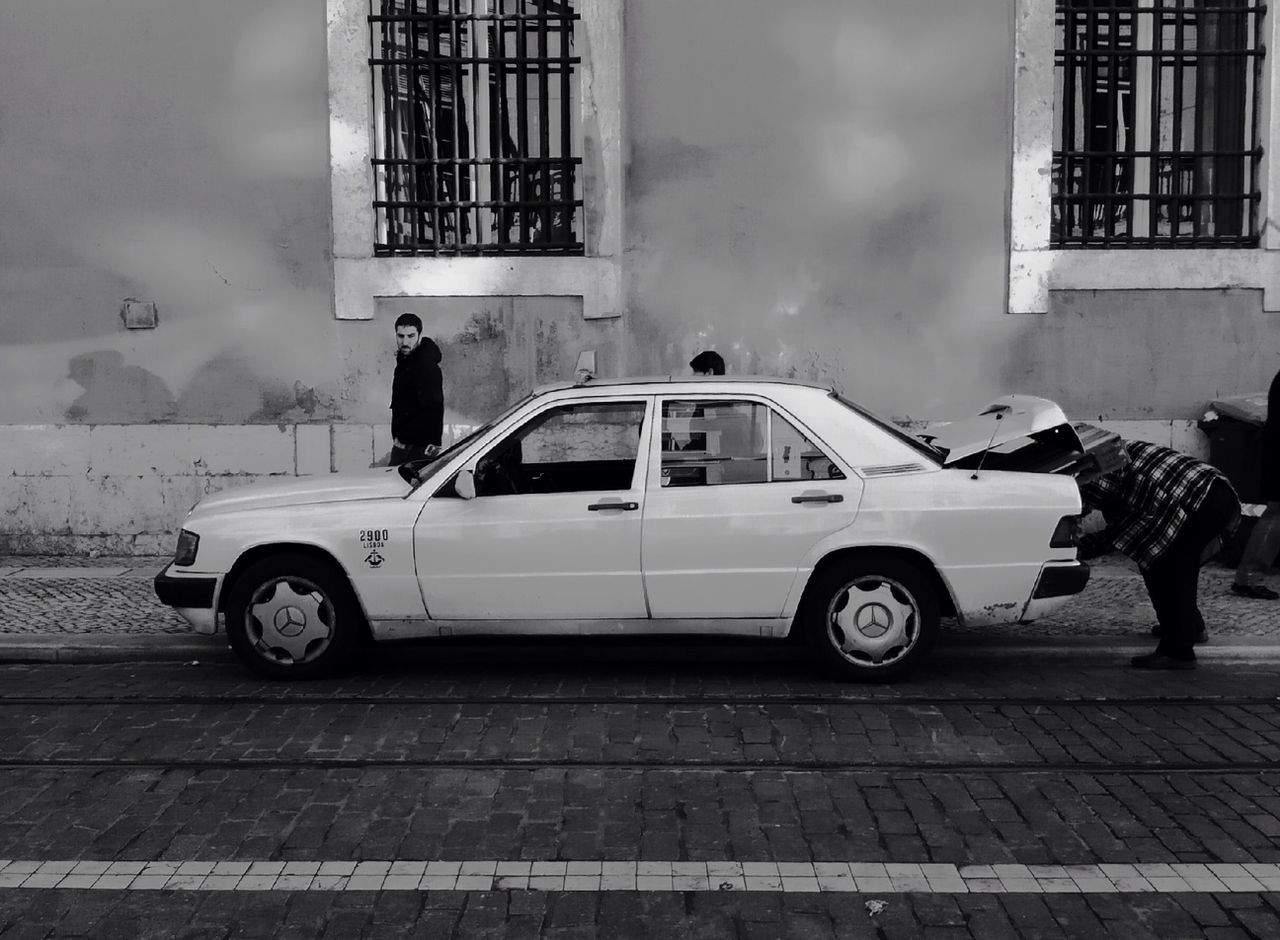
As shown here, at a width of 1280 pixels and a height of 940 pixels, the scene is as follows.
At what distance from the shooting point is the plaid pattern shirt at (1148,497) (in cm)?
716

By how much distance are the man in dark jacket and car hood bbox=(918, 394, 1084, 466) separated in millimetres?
3473

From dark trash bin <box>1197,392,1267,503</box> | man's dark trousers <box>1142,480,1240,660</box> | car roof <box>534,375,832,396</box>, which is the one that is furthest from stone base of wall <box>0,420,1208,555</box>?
car roof <box>534,375,832,396</box>

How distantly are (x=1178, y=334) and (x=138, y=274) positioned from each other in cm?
816

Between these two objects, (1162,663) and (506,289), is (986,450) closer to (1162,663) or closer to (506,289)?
(1162,663)

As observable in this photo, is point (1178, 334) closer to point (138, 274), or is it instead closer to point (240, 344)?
point (240, 344)

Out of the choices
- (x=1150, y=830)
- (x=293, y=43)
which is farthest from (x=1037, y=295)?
(x=1150, y=830)

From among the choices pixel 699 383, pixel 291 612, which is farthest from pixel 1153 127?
pixel 291 612

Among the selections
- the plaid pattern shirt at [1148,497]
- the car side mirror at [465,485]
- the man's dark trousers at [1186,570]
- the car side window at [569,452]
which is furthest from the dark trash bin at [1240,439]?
the car side mirror at [465,485]

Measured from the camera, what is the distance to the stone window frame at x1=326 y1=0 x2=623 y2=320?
1099cm

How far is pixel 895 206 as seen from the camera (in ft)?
36.5

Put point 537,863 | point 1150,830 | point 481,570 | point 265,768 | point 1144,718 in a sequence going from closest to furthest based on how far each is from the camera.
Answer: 1. point 537,863
2. point 1150,830
3. point 265,768
4. point 1144,718
5. point 481,570

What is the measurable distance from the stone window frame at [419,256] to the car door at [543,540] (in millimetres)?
4237

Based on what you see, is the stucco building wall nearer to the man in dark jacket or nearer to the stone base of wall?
the stone base of wall

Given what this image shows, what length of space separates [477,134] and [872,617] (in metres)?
6.13
